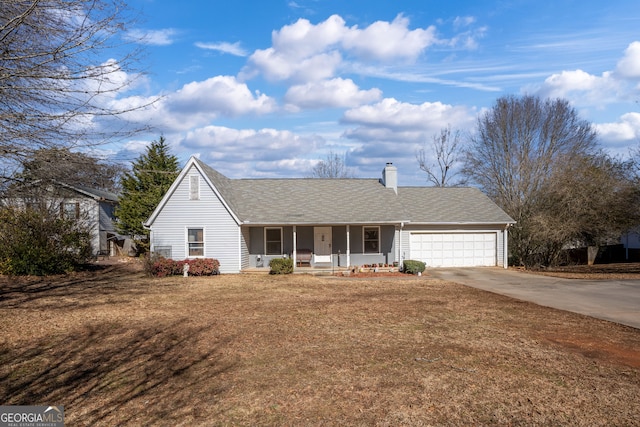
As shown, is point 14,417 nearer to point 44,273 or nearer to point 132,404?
point 132,404

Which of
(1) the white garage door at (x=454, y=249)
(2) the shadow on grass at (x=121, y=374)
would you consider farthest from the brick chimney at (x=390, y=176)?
(2) the shadow on grass at (x=121, y=374)

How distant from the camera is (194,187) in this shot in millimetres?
21484

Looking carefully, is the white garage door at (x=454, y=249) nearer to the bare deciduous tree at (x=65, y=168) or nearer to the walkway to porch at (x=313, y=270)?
the walkway to porch at (x=313, y=270)

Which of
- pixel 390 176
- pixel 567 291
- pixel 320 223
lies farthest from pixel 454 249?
pixel 567 291

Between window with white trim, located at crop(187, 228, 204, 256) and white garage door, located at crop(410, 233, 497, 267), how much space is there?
1157 centimetres

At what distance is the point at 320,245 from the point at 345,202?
9.55 feet

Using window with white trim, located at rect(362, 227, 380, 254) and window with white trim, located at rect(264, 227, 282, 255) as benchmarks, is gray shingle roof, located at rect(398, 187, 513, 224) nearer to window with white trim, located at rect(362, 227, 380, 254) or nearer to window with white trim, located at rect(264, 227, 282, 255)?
window with white trim, located at rect(362, 227, 380, 254)

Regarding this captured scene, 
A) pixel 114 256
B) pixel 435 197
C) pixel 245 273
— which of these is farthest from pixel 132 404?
pixel 114 256

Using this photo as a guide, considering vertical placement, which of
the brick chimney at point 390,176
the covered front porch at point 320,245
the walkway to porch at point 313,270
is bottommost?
the walkway to porch at point 313,270

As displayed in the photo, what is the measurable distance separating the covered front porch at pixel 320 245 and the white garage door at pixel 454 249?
181 centimetres

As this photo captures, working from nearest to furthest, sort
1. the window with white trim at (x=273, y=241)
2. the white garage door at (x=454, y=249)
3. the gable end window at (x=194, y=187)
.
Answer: the gable end window at (x=194, y=187)
the window with white trim at (x=273, y=241)
the white garage door at (x=454, y=249)

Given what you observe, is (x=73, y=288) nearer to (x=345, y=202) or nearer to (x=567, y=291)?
(x=345, y=202)

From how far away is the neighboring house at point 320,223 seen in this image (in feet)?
70.6

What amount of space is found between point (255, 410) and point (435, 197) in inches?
938
